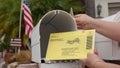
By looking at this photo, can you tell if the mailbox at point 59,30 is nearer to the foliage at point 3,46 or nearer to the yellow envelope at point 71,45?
the yellow envelope at point 71,45

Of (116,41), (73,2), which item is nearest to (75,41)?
(116,41)

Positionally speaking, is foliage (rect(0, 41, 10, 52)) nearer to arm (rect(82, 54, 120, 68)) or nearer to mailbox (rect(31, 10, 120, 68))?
mailbox (rect(31, 10, 120, 68))

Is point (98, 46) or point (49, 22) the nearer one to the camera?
point (98, 46)

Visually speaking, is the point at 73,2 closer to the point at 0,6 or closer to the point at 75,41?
the point at 0,6

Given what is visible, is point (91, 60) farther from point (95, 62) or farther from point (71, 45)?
point (71, 45)

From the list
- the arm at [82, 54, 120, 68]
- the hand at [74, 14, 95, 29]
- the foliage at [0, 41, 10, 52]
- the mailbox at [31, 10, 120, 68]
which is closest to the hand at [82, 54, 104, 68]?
the arm at [82, 54, 120, 68]

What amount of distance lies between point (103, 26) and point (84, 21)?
0.17 meters

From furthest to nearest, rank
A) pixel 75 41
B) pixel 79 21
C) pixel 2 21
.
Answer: pixel 2 21 < pixel 79 21 < pixel 75 41

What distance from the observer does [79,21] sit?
80.6 inches

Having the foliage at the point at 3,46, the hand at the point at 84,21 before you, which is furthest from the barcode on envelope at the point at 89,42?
the foliage at the point at 3,46

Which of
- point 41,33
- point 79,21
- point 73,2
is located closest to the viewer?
point 79,21

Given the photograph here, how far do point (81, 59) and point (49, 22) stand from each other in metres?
0.55

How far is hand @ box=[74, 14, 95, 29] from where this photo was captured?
196 centimetres

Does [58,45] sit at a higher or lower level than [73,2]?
lower
